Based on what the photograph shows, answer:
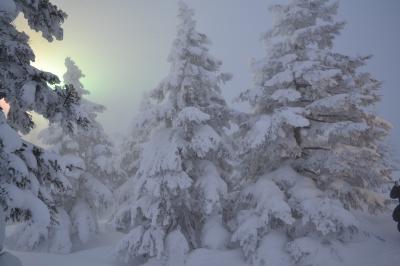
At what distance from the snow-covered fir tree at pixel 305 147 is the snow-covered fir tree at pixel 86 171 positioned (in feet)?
33.7

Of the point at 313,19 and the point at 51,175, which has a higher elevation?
the point at 313,19

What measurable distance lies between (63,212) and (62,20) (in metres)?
17.2

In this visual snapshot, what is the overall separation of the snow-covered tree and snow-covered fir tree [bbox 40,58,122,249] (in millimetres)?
6097

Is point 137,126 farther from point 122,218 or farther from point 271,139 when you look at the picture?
point 271,139

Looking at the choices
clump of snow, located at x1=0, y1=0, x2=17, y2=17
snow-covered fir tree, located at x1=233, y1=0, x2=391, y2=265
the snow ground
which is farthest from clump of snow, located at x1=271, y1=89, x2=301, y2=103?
clump of snow, located at x1=0, y1=0, x2=17, y2=17

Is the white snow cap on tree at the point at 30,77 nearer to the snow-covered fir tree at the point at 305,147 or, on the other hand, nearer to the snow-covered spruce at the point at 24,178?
the snow-covered spruce at the point at 24,178

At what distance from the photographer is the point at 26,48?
7.93 meters

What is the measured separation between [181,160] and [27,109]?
369 inches

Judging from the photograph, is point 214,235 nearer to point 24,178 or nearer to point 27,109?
point 27,109

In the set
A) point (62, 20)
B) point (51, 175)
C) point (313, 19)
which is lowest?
point (51, 175)

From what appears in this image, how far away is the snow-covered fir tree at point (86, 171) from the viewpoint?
23.7 metres

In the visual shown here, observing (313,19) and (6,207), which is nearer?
(6,207)

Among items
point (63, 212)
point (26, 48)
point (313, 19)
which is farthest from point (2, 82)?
point (63, 212)

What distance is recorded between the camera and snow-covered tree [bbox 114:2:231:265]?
53.2 ft
